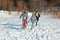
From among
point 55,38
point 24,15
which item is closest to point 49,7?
point 24,15

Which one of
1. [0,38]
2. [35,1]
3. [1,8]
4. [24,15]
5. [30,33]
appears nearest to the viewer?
[0,38]

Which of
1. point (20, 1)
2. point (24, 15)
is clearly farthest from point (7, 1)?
point (24, 15)

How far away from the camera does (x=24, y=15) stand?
13.3 m

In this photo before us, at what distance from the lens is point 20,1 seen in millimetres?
33844

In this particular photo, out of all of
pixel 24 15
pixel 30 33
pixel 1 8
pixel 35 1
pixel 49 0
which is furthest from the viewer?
pixel 49 0

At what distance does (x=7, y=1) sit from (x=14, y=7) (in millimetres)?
1401

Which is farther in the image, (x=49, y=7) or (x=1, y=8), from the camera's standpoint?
(x=49, y=7)

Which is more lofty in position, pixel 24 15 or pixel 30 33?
pixel 24 15

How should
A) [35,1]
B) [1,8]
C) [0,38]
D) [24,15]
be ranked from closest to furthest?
[0,38], [24,15], [1,8], [35,1]

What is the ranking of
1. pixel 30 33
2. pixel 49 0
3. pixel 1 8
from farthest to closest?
1. pixel 49 0
2. pixel 1 8
3. pixel 30 33

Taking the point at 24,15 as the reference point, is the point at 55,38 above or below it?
below

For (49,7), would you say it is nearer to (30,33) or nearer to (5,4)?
(5,4)

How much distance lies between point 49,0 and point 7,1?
27.3 feet

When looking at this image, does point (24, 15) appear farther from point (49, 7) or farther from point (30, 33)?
point (49, 7)
